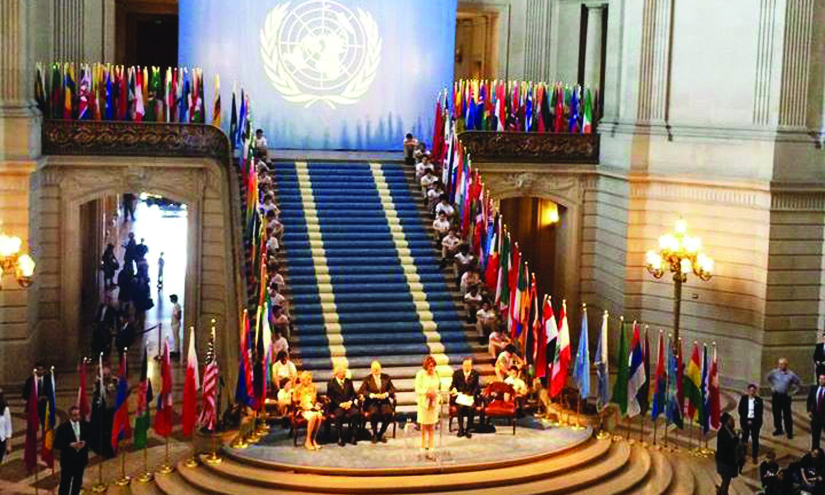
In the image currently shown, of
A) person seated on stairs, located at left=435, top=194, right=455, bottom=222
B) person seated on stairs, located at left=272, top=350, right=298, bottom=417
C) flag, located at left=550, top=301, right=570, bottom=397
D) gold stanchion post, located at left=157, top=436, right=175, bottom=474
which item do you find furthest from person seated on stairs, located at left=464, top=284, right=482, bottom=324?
gold stanchion post, located at left=157, top=436, right=175, bottom=474

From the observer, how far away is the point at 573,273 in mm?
31047

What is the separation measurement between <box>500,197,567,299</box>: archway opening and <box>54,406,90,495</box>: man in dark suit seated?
17.3m

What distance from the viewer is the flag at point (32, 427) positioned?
1881cm

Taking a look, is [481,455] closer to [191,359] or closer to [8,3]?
[191,359]

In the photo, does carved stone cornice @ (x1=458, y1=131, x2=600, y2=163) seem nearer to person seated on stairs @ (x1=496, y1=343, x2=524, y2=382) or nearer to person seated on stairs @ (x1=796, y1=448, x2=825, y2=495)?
person seated on stairs @ (x1=496, y1=343, x2=524, y2=382)

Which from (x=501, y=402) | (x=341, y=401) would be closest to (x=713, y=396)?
(x=501, y=402)

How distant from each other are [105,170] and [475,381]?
10748 mm

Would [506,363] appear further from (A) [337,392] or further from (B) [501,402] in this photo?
(A) [337,392]

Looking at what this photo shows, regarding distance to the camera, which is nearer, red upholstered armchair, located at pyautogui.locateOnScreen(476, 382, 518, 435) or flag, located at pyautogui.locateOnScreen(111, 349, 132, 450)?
flag, located at pyautogui.locateOnScreen(111, 349, 132, 450)

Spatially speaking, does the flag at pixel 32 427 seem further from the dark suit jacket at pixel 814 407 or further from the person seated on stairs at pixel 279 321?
Answer: the dark suit jacket at pixel 814 407

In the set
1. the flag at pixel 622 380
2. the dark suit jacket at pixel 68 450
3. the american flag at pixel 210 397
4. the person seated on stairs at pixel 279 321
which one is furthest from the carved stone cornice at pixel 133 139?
the dark suit jacket at pixel 68 450

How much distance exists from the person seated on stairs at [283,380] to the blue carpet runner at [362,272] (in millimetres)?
1516

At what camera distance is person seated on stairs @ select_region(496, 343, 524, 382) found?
2186cm

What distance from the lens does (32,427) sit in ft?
62.5
